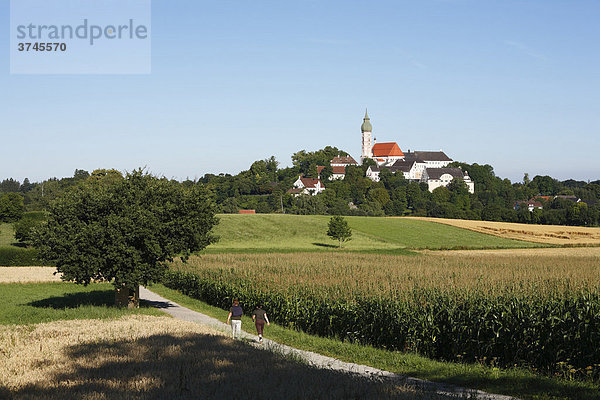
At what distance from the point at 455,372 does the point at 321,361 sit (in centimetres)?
414

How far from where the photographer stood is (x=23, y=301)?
35.0 metres

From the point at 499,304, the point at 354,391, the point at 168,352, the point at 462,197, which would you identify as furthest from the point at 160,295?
the point at 462,197

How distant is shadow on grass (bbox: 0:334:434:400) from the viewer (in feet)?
30.1

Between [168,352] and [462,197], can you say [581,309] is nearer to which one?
[168,352]

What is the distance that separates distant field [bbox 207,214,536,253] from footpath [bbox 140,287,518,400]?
3628cm

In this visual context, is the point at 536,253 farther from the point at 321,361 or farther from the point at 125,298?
the point at 321,361

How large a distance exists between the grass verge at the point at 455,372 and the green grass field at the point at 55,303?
25.3 feet

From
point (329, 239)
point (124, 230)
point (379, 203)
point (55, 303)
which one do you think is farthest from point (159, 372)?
point (379, 203)

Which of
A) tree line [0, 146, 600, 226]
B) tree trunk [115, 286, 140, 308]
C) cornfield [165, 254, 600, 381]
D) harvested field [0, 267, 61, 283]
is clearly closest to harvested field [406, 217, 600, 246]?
tree line [0, 146, 600, 226]

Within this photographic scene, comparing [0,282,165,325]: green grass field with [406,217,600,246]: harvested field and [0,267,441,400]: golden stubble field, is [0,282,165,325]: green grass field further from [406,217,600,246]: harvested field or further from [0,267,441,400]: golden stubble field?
[406,217,600,246]: harvested field

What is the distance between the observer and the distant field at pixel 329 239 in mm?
80500

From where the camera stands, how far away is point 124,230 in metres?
29.3

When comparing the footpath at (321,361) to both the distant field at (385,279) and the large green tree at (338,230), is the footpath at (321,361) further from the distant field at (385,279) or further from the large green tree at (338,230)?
the large green tree at (338,230)

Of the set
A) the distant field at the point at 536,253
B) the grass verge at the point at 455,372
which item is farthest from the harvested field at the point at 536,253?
the grass verge at the point at 455,372
